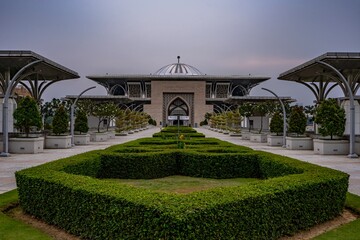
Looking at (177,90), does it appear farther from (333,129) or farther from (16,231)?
(16,231)

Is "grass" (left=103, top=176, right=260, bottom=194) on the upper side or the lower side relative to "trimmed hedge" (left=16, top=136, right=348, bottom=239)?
lower

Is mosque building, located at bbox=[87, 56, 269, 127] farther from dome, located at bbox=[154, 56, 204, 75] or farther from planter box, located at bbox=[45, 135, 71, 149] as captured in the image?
planter box, located at bbox=[45, 135, 71, 149]

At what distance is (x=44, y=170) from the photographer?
813 centimetres

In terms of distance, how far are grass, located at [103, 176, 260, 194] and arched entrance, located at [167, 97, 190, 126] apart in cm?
7698

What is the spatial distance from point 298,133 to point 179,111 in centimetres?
6537

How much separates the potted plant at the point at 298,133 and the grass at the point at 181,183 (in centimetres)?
1379

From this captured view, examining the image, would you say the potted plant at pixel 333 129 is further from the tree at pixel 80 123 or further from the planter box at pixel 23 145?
the tree at pixel 80 123

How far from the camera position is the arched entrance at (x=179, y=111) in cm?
9025

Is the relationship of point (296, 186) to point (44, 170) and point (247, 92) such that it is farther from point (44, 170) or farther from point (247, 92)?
point (247, 92)

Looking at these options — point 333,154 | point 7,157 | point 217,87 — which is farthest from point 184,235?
point 217,87

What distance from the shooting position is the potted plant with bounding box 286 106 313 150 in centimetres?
2455

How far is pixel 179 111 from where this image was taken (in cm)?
9088

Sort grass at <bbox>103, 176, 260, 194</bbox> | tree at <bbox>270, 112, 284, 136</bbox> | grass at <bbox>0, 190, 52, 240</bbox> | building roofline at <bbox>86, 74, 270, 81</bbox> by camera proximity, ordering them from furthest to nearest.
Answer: building roofline at <bbox>86, 74, 270, 81</bbox>, tree at <bbox>270, 112, 284, 136</bbox>, grass at <bbox>103, 176, 260, 194</bbox>, grass at <bbox>0, 190, 52, 240</bbox>

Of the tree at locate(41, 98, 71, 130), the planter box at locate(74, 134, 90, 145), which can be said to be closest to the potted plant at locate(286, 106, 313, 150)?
the planter box at locate(74, 134, 90, 145)
